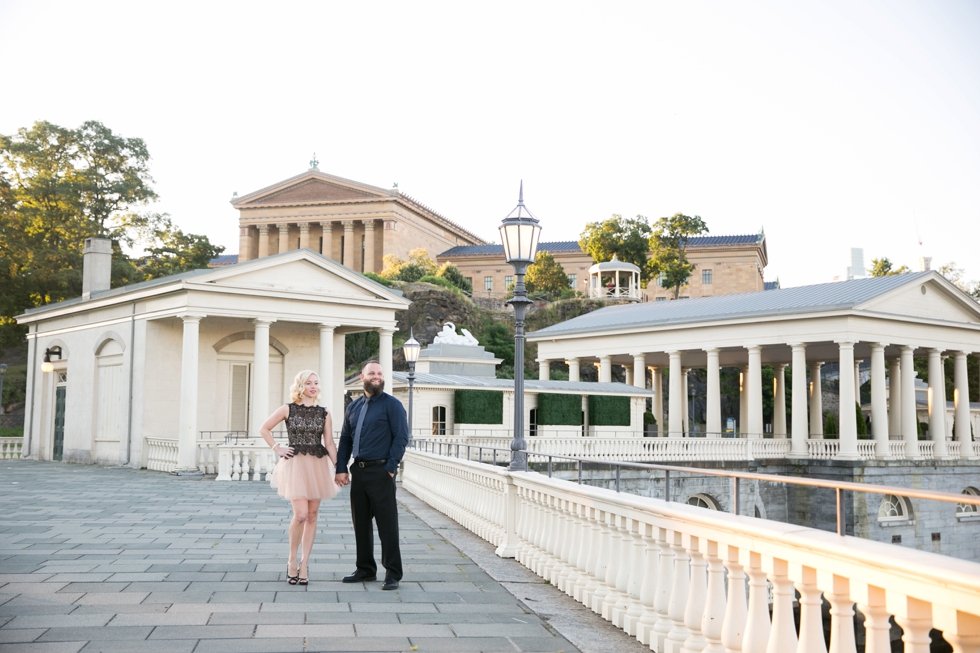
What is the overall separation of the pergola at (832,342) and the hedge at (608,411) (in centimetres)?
468

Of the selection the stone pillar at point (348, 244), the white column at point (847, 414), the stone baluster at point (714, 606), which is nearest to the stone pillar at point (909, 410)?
the white column at point (847, 414)

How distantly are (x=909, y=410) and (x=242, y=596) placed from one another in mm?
40153

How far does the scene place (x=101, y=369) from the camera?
98.2 ft

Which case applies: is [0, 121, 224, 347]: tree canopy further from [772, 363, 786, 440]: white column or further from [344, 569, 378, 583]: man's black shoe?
[344, 569, 378, 583]: man's black shoe

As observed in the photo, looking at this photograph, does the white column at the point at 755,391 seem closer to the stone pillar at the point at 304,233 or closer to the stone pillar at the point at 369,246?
the stone pillar at the point at 369,246

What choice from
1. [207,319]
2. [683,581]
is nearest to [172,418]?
[207,319]

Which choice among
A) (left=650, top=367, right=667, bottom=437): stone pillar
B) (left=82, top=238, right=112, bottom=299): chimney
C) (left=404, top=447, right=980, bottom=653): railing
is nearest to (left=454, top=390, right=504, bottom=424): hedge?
(left=82, top=238, right=112, bottom=299): chimney

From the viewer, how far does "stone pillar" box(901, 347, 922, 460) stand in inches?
1574

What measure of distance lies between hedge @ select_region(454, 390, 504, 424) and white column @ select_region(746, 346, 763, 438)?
13317 millimetres

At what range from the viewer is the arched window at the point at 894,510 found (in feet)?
117

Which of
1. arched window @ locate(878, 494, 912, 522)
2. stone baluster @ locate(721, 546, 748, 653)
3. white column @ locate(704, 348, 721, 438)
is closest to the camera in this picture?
stone baluster @ locate(721, 546, 748, 653)

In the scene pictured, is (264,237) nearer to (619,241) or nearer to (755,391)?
(619,241)

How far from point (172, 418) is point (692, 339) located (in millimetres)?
25897

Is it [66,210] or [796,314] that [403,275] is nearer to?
[66,210]
